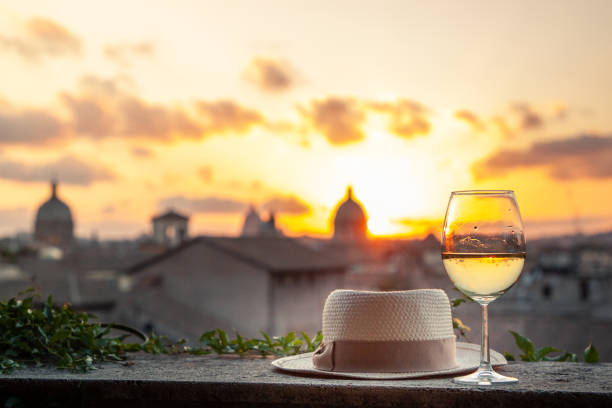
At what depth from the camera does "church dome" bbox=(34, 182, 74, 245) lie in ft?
240

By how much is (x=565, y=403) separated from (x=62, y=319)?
1.18 m

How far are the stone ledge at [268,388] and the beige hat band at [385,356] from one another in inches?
2.2

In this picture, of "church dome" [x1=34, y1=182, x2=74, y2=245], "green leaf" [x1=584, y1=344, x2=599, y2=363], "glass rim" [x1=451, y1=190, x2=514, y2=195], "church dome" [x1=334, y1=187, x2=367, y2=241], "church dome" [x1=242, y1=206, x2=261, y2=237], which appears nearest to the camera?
"glass rim" [x1=451, y1=190, x2=514, y2=195]

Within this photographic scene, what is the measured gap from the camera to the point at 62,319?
193cm

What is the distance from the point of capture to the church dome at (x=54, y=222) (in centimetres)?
7306

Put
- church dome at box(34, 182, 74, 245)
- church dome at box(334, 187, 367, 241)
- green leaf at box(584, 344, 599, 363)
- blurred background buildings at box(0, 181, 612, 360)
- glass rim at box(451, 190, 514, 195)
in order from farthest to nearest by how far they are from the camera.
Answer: church dome at box(334, 187, 367, 241) → church dome at box(34, 182, 74, 245) → blurred background buildings at box(0, 181, 612, 360) → green leaf at box(584, 344, 599, 363) → glass rim at box(451, 190, 514, 195)

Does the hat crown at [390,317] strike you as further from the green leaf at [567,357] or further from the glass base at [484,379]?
the green leaf at [567,357]

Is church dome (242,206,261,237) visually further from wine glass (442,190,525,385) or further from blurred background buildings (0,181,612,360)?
wine glass (442,190,525,385)

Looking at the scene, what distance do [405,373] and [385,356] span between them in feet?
0.16

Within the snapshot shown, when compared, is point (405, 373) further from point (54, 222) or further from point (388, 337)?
point (54, 222)

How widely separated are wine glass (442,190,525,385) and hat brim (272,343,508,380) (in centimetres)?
7

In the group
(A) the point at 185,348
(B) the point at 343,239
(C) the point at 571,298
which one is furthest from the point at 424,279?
(A) the point at 185,348

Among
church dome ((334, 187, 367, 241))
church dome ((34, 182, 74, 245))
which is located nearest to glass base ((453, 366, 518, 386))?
church dome ((34, 182, 74, 245))

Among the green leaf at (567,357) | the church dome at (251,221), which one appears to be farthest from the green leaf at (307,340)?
the church dome at (251,221)
